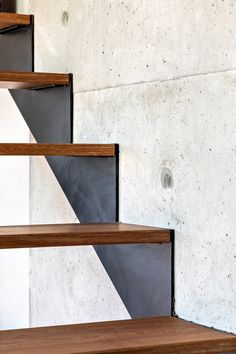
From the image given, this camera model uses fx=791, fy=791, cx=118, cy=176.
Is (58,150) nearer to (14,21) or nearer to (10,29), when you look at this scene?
(14,21)

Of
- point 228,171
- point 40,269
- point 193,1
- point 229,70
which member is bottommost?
point 40,269

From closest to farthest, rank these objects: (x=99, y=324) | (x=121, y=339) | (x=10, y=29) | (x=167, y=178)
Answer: (x=121, y=339)
(x=99, y=324)
(x=167, y=178)
(x=10, y=29)

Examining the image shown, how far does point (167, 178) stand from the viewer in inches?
85.7

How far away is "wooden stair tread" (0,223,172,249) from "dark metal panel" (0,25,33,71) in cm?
110

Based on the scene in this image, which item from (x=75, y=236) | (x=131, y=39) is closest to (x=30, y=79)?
(x=131, y=39)

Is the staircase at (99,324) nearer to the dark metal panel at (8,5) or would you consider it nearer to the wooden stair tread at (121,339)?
the wooden stair tread at (121,339)

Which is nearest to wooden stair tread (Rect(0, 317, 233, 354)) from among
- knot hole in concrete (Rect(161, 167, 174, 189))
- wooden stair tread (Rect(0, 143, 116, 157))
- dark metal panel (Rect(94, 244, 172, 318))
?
dark metal panel (Rect(94, 244, 172, 318))

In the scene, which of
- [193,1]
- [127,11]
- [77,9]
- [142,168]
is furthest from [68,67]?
[193,1]

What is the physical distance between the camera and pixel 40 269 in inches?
145

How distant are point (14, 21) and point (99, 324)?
58.0 inches

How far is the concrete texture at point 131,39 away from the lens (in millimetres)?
1987

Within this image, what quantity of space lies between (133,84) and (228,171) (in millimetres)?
586

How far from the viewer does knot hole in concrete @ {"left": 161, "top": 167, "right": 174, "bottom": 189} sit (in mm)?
2158

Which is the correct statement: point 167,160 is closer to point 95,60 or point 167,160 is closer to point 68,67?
point 95,60
